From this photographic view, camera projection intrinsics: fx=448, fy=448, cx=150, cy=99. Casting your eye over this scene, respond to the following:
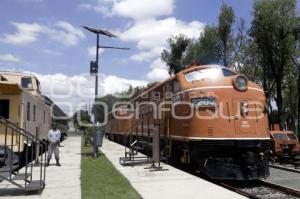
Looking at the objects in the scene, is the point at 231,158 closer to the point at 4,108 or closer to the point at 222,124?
the point at 222,124

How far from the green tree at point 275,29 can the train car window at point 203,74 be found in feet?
67.4

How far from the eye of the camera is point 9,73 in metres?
22.8

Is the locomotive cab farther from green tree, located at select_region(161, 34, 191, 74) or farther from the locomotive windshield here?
green tree, located at select_region(161, 34, 191, 74)

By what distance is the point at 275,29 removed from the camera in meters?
33.8

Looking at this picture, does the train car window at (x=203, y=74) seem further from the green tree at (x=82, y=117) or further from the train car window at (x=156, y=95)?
the green tree at (x=82, y=117)

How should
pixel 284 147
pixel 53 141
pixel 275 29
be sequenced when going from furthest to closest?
pixel 275 29, pixel 284 147, pixel 53 141

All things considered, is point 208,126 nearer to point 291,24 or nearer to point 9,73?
point 9,73

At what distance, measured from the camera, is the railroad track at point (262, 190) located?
1137cm

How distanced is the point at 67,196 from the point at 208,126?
5.16m

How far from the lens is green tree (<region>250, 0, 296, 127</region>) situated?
111ft

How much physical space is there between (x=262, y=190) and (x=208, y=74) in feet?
13.7

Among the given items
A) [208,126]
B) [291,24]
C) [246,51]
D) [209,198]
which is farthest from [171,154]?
[246,51]

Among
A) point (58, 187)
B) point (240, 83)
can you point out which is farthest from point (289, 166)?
point (58, 187)

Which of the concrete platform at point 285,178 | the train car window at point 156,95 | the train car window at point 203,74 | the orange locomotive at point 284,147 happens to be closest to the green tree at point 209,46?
the orange locomotive at point 284,147
